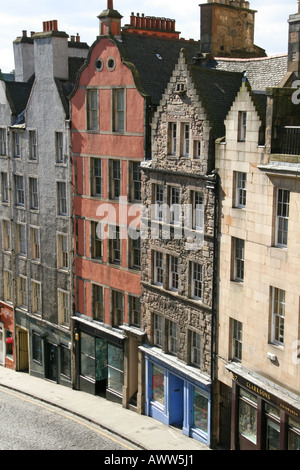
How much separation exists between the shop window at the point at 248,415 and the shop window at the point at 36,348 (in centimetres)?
1945

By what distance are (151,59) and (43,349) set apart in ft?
68.7

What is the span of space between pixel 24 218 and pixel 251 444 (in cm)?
2323

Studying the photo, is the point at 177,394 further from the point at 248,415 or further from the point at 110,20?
the point at 110,20

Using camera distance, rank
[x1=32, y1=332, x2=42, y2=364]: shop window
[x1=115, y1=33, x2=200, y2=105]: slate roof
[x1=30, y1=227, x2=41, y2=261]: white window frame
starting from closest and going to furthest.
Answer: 1. [x1=115, y1=33, x2=200, y2=105]: slate roof
2. [x1=30, y1=227, x2=41, y2=261]: white window frame
3. [x1=32, y1=332, x2=42, y2=364]: shop window

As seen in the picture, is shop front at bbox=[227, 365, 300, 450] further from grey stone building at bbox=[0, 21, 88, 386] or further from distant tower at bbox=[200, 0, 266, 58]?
distant tower at bbox=[200, 0, 266, 58]

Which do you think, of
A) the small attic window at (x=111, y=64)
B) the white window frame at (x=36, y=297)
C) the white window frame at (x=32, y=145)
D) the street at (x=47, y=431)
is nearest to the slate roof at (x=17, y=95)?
the white window frame at (x=32, y=145)

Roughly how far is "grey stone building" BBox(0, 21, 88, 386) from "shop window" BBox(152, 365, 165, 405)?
27.5ft

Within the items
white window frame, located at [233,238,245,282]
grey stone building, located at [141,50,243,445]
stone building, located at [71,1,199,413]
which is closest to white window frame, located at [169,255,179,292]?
grey stone building, located at [141,50,243,445]

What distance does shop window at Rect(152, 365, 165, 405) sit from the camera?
112 ft

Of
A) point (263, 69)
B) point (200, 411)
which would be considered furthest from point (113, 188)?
point (200, 411)

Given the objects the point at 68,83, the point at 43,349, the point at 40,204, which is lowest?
the point at 43,349

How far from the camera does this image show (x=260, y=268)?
A: 26422 mm

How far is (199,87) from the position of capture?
2892 centimetres
